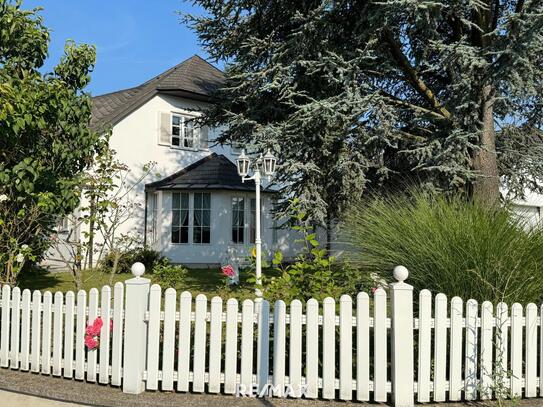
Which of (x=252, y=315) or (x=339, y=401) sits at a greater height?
(x=252, y=315)

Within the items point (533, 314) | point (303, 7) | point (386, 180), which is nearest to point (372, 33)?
point (303, 7)

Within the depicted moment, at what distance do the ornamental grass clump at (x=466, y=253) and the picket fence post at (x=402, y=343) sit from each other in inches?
30.6

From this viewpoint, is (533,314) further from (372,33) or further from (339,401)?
(372,33)

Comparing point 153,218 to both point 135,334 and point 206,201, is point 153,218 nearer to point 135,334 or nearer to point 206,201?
point 206,201

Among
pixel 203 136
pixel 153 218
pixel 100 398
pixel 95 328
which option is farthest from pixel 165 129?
pixel 100 398

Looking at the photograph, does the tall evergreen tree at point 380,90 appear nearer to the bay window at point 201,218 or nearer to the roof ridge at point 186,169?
the bay window at point 201,218

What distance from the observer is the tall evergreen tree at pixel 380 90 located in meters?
7.99

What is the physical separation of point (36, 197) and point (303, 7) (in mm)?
6135

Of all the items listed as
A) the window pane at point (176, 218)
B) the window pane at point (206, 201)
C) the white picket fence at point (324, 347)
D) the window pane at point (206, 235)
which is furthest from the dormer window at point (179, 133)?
the white picket fence at point (324, 347)

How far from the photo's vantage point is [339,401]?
13.0 ft

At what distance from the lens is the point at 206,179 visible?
54.6 ft

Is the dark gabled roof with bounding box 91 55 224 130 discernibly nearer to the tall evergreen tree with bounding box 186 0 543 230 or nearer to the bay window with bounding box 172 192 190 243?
the bay window with bounding box 172 192 190 243

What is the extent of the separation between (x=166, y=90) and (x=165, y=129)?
1.39 metres

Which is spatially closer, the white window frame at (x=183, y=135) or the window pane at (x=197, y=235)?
the window pane at (x=197, y=235)
